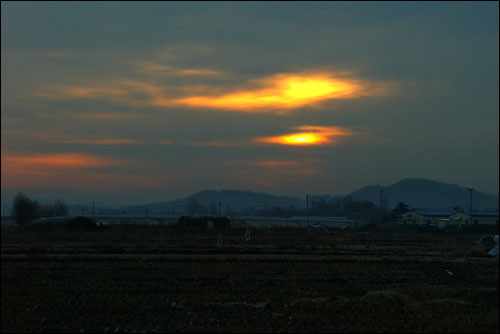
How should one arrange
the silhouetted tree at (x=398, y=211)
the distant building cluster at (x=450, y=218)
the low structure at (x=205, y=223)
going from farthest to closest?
the silhouetted tree at (x=398, y=211) → the distant building cluster at (x=450, y=218) → the low structure at (x=205, y=223)

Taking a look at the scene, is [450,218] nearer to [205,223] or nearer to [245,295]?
[205,223]

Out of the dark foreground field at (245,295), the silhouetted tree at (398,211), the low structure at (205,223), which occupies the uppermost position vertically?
the silhouetted tree at (398,211)

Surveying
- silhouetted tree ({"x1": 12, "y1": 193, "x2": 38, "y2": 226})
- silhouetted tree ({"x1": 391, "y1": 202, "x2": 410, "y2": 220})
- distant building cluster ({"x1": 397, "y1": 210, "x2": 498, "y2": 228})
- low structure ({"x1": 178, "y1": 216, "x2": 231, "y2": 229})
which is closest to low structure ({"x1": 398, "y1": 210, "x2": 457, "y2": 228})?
distant building cluster ({"x1": 397, "y1": 210, "x2": 498, "y2": 228})

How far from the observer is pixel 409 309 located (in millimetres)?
15078

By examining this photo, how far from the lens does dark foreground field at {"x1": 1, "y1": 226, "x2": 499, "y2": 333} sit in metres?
13.9

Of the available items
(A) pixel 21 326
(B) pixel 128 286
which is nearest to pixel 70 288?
(B) pixel 128 286

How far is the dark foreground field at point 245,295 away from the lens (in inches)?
547

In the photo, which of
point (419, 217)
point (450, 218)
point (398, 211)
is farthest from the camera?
point (398, 211)

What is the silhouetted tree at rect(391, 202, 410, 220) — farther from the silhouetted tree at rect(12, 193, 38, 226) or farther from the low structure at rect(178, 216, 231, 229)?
the silhouetted tree at rect(12, 193, 38, 226)

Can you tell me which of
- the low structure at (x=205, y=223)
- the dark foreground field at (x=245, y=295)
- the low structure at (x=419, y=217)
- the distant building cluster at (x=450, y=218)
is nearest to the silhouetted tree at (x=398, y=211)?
the distant building cluster at (x=450, y=218)

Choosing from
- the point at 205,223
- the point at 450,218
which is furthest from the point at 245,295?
the point at 450,218

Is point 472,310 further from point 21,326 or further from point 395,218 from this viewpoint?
point 395,218

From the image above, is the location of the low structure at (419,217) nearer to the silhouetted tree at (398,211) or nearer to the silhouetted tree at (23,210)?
the silhouetted tree at (398,211)

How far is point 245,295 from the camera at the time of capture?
18078 mm
